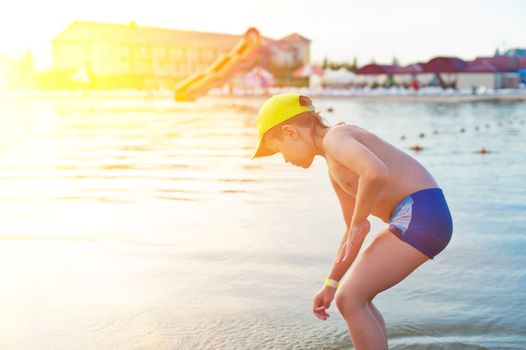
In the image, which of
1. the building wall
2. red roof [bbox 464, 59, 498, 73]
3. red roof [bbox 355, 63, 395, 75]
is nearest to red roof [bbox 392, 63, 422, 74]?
red roof [bbox 355, 63, 395, 75]

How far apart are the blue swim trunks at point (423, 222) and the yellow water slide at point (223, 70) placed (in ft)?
143

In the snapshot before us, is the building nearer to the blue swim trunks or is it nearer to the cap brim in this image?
the cap brim

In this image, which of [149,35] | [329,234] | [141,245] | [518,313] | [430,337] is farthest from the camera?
[149,35]

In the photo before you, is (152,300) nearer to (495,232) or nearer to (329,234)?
(329,234)

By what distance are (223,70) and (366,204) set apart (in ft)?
145

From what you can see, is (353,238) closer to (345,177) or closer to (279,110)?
(345,177)

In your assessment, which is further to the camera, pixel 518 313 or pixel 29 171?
pixel 29 171

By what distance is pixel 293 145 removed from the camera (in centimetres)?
323

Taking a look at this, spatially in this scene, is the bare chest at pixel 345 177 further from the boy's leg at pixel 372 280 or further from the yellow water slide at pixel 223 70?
the yellow water slide at pixel 223 70

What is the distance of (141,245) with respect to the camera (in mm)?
6465

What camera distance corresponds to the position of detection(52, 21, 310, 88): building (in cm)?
10031

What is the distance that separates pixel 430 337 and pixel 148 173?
25.8 ft

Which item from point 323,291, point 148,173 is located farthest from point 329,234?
point 148,173

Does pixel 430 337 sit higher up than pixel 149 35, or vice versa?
pixel 149 35
